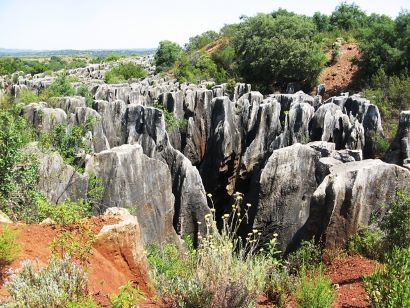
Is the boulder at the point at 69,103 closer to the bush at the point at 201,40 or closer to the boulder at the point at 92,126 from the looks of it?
the boulder at the point at 92,126

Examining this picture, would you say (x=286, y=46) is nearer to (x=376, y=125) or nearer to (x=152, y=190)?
(x=376, y=125)

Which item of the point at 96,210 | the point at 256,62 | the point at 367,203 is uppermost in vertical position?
the point at 256,62

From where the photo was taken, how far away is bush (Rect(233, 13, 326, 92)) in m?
29.9

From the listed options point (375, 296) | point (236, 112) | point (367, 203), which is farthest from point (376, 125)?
point (375, 296)

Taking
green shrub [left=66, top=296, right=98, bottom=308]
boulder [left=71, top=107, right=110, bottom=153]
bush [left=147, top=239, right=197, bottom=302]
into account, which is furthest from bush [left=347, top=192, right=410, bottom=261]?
boulder [left=71, top=107, right=110, bottom=153]

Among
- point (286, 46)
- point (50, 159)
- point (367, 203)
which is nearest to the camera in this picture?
point (367, 203)

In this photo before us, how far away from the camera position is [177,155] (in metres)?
12.9

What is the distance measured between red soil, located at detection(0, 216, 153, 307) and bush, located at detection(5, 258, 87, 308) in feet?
2.39

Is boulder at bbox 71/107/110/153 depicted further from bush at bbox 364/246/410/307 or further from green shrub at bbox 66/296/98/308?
bush at bbox 364/246/410/307

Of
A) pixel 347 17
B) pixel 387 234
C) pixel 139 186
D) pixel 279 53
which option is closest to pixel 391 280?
pixel 387 234

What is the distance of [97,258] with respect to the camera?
18.0 ft

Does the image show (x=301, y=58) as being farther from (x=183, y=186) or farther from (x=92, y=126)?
(x=183, y=186)

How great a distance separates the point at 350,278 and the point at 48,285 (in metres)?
4.38

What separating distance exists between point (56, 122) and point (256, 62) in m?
19.9
